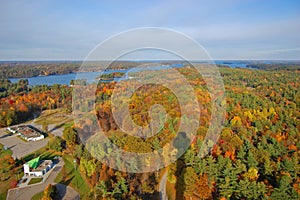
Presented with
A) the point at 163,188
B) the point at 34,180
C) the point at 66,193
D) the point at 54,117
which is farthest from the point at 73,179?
the point at 54,117

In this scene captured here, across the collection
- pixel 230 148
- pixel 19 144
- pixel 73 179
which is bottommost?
pixel 19 144

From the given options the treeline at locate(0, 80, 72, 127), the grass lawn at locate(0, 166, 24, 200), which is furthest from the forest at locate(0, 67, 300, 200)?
the treeline at locate(0, 80, 72, 127)

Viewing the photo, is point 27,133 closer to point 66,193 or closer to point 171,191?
point 66,193

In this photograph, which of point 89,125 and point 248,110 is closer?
point 89,125

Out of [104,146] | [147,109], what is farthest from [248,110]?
[104,146]

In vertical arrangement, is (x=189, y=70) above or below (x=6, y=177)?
above

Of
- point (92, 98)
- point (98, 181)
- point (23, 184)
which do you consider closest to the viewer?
point (98, 181)

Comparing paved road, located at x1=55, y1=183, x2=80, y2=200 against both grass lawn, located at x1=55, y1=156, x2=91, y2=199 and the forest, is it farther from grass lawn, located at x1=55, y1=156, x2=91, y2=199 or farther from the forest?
the forest

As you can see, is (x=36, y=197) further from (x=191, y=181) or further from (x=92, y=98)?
(x=92, y=98)
